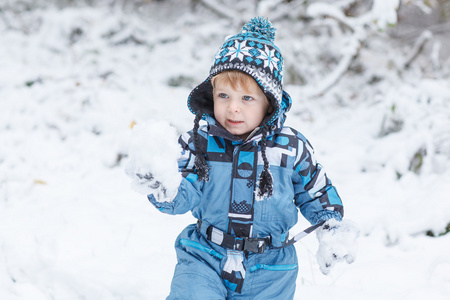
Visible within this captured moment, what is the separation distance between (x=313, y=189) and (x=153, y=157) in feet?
2.77

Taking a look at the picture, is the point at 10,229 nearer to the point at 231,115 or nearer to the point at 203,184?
the point at 203,184

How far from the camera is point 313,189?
6.49ft

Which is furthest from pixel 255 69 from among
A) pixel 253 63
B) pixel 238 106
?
pixel 238 106

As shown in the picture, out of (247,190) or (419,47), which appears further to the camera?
(419,47)

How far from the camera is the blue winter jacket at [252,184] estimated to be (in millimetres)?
1883

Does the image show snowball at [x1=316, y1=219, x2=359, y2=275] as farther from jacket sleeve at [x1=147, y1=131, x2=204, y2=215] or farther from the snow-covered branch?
the snow-covered branch

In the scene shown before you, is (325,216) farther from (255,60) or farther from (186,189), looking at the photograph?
(255,60)

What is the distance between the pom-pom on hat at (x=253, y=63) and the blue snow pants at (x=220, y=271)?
2.06 feet

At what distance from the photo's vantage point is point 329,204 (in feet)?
6.42

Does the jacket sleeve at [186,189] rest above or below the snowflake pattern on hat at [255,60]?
below

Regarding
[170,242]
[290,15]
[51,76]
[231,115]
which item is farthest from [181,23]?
[231,115]

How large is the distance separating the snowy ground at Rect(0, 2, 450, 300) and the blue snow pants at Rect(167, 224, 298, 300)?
53 centimetres

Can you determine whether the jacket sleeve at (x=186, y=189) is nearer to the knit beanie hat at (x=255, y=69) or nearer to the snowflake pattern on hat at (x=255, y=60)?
the knit beanie hat at (x=255, y=69)

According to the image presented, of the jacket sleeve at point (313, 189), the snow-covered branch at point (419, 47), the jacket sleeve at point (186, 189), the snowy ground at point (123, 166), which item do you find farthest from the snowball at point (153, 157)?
the snow-covered branch at point (419, 47)
